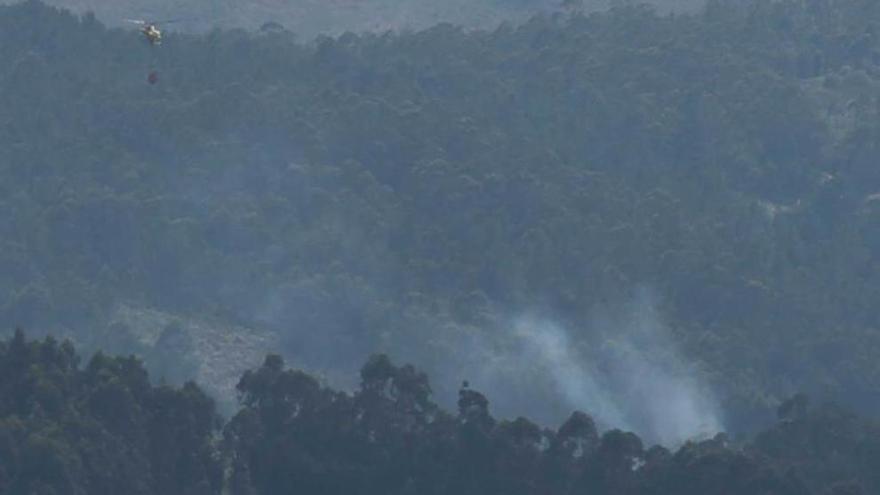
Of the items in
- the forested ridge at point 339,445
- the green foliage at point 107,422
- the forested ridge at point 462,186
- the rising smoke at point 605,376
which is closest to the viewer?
the green foliage at point 107,422

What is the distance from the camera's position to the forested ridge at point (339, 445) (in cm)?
4856

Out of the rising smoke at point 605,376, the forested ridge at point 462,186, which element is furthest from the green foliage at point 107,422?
the rising smoke at point 605,376

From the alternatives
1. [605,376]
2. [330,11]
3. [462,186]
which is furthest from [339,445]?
[330,11]

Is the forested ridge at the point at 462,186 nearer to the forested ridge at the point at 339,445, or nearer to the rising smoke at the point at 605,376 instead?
the rising smoke at the point at 605,376

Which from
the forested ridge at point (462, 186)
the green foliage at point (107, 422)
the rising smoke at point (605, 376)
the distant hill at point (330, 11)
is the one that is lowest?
the green foliage at point (107, 422)

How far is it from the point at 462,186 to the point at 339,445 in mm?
37097

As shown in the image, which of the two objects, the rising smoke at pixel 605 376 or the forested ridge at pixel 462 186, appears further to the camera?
the forested ridge at pixel 462 186

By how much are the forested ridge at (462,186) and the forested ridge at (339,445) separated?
21.8 meters

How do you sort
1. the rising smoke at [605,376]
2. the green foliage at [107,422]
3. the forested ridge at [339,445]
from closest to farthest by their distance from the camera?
the green foliage at [107,422] → the forested ridge at [339,445] → the rising smoke at [605,376]

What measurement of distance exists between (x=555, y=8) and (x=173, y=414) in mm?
60318

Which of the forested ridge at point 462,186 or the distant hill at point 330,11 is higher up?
the distant hill at point 330,11

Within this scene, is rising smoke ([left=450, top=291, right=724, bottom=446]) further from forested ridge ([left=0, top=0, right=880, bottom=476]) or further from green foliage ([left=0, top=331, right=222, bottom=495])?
green foliage ([left=0, top=331, right=222, bottom=495])

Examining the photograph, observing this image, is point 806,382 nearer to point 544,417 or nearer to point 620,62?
point 544,417

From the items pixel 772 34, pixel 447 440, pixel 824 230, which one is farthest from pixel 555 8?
pixel 447 440
